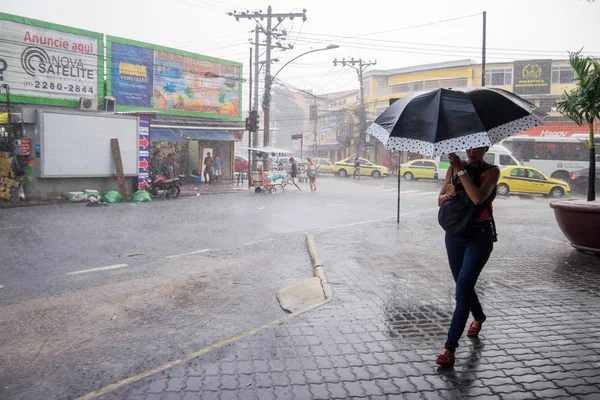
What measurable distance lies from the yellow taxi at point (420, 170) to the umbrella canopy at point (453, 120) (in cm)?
3022

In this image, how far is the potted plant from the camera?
25.1 ft

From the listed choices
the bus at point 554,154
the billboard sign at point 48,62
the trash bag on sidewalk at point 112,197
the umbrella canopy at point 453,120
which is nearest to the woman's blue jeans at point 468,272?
the umbrella canopy at point 453,120

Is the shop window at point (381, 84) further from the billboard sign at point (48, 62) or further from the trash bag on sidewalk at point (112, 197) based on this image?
the trash bag on sidewalk at point (112, 197)

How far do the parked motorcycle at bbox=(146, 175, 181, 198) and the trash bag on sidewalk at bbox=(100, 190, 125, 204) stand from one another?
1.83 meters

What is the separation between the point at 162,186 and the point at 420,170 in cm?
2079

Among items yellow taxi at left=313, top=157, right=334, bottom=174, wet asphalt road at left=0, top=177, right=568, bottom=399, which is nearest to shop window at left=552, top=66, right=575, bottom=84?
yellow taxi at left=313, top=157, right=334, bottom=174

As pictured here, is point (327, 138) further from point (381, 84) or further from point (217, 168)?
point (217, 168)

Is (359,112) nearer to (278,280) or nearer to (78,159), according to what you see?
(78,159)

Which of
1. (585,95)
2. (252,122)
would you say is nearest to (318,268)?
(585,95)

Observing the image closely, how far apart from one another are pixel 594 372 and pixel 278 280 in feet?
13.9

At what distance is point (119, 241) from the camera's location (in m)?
9.77

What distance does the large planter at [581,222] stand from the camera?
7625mm

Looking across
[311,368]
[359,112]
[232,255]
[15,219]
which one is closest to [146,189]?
[15,219]

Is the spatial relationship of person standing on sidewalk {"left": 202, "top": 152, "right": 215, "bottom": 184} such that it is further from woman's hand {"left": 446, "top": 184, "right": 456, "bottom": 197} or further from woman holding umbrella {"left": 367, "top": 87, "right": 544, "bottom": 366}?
woman's hand {"left": 446, "top": 184, "right": 456, "bottom": 197}
